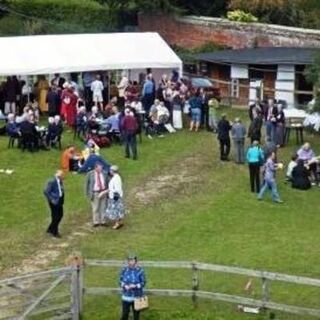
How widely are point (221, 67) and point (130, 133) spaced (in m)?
13.3

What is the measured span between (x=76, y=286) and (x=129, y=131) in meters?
11.9

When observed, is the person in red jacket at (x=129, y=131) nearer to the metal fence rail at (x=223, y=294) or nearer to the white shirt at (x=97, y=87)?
the white shirt at (x=97, y=87)

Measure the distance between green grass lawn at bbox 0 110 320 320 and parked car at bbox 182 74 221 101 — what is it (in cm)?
594

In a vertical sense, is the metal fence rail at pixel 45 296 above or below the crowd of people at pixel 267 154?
below

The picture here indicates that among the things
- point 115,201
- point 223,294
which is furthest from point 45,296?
point 115,201

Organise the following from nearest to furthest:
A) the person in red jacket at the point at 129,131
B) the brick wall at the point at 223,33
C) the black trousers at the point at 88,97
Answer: the person in red jacket at the point at 129,131
the black trousers at the point at 88,97
the brick wall at the point at 223,33

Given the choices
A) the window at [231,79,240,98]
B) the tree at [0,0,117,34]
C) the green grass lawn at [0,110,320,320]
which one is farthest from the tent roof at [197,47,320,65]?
the tree at [0,0,117,34]

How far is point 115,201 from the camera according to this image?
23641 millimetres

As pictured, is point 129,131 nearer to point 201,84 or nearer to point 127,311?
point 201,84

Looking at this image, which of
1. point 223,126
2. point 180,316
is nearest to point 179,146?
point 223,126

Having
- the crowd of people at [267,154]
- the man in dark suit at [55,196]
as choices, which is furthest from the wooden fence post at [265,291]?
the crowd of people at [267,154]

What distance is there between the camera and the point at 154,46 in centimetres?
3769

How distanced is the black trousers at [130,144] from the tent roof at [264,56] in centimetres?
1099

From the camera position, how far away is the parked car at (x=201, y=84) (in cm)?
3756
